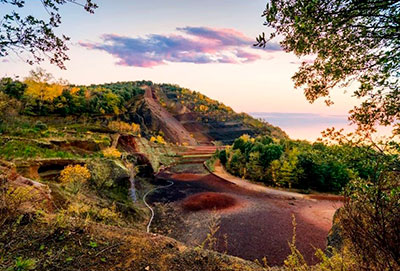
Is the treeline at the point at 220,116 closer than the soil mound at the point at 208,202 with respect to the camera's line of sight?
No

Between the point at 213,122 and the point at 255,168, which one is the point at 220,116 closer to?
the point at 213,122

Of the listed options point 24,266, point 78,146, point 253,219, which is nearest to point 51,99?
point 78,146

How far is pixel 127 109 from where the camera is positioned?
7450 centimetres

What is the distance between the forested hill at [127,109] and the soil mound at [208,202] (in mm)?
17151

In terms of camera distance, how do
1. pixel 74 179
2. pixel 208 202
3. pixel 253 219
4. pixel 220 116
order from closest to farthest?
1. pixel 74 179
2. pixel 253 219
3. pixel 208 202
4. pixel 220 116

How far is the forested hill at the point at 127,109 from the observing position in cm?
4062

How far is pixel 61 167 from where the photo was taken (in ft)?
56.1

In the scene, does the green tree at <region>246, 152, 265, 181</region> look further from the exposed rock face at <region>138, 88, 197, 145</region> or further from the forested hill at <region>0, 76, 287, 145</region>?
the exposed rock face at <region>138, 88, 197, 145</region>

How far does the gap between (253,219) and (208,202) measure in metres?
5.65

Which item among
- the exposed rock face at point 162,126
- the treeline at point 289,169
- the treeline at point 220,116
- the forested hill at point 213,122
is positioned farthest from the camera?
the treeline at point 220,116

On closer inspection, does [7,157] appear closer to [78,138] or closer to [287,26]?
[78,138]

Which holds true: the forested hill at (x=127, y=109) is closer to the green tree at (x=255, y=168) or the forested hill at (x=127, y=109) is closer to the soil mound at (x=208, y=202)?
the soil mound at (x=208, y=202)

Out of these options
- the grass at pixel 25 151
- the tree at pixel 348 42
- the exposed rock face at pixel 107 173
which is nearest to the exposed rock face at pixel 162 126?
the exposed rock face at pixel 107 173

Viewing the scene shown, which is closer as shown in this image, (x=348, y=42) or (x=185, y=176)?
(x=348, y=42)
